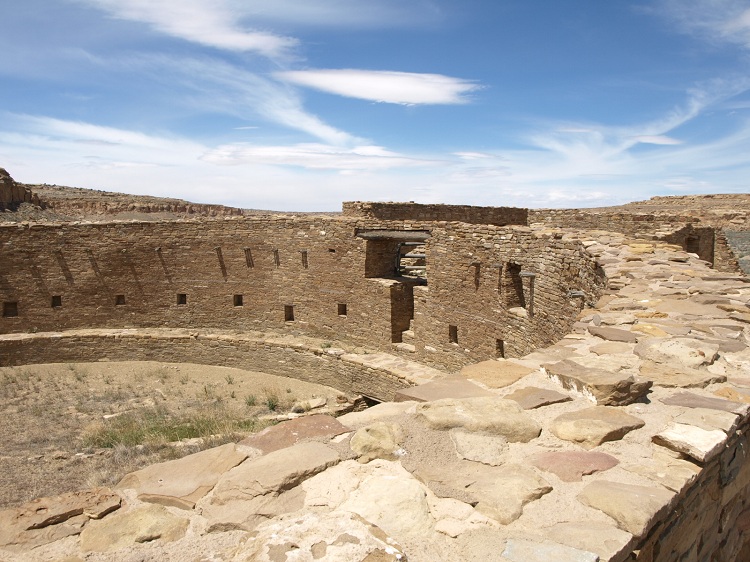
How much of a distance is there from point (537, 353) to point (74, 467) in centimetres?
580

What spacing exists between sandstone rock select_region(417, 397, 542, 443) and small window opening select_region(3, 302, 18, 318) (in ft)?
52.7

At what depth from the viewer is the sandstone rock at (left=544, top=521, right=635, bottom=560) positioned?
2.17 m

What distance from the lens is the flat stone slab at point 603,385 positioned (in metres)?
3.53

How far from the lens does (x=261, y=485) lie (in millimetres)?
2680

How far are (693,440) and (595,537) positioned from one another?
3.55 feet

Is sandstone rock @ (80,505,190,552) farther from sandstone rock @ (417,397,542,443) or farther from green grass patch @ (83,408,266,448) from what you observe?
green grass patch @ (83,408,266,448)

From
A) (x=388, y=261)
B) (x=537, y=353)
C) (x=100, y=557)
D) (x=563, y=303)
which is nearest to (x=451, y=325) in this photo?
(x=388, y=261)

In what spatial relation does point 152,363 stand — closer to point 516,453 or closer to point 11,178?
point 516,453

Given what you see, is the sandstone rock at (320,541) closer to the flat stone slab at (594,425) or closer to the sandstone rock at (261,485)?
the sandstone rock at (261,485)

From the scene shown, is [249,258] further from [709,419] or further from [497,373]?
[709,419]

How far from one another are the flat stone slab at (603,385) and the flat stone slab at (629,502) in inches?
38.4

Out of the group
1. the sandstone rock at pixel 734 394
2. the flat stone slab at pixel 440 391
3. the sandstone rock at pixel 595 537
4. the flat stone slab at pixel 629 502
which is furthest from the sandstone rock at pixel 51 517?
the sandstone rock at pixel 734 394

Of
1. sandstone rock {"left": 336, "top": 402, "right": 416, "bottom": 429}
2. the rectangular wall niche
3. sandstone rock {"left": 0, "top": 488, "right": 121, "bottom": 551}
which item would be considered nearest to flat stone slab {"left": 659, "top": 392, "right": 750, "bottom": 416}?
sandstone rock {"left": 336, "top": 402, "right": 416, "bottom": 429}

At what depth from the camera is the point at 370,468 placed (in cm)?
288
